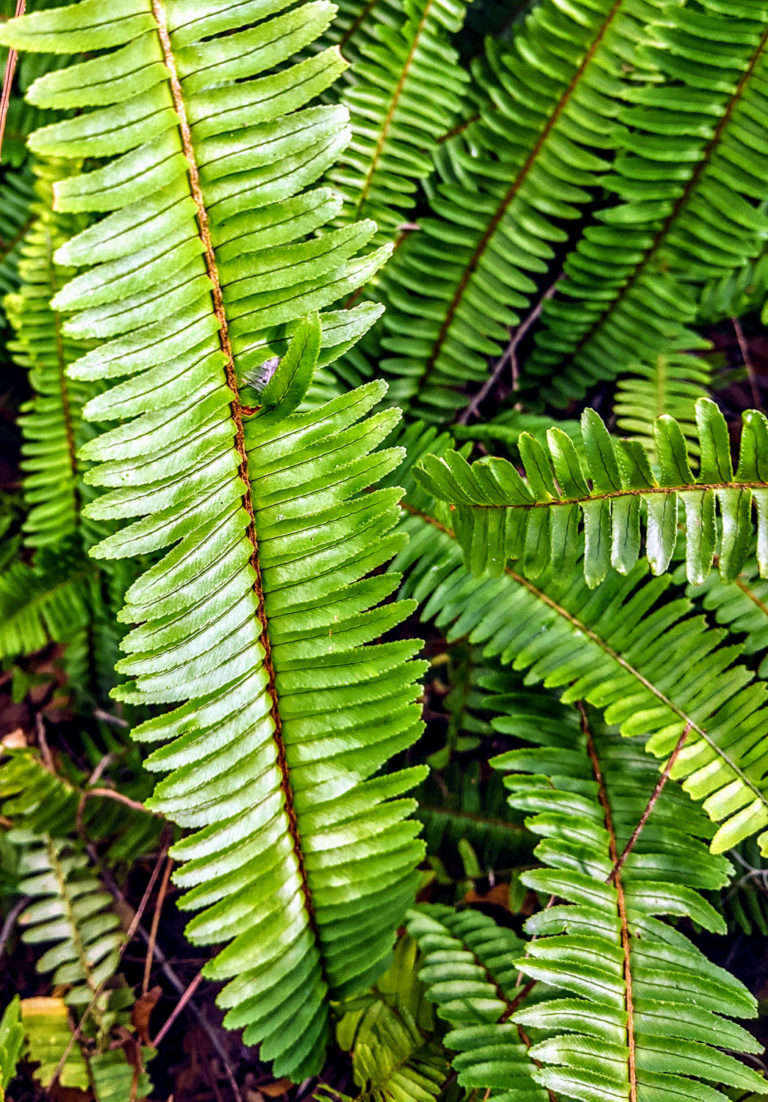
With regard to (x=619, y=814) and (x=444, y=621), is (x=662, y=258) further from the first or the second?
(x=619, y=814)

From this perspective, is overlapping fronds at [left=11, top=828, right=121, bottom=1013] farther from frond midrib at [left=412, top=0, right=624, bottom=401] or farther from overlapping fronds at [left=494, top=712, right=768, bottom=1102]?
frond midrib at [left=412, top=0, right=624, bottom=401]

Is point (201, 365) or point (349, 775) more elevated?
point (201, 365)

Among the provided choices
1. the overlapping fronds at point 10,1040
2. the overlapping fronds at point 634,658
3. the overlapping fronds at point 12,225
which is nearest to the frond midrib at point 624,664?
the overlapping fronds at point 634,658

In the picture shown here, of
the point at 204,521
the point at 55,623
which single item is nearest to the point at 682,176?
the point at 204,521

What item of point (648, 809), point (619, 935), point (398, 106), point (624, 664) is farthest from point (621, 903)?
point (398, 106)

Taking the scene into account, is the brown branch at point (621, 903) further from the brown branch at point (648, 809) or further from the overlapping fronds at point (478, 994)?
the overlapping fronds at point (478, 994)

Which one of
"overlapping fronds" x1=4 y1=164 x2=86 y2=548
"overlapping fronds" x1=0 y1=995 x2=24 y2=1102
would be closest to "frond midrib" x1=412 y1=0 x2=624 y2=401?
"overlapping fronds" x1=4 y1=164 x2=86 y2=548

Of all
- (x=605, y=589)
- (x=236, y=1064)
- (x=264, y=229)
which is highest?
(x=264, y=229)

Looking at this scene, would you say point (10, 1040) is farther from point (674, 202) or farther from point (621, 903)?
point (674, 202)
